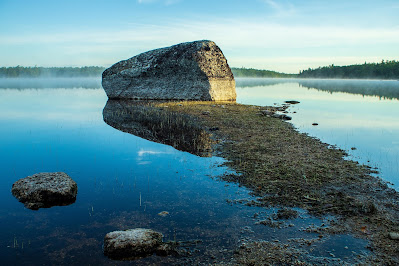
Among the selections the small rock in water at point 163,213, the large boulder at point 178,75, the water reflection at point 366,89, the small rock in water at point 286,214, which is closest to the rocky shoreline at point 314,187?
the small rock in water at point 286,214

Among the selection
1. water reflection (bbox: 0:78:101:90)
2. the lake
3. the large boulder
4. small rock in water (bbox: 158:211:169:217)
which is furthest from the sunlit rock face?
water reflection (bbox: 0:78:101:90)

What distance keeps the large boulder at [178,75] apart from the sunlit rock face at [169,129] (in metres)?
7.87

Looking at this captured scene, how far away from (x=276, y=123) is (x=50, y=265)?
13363mm

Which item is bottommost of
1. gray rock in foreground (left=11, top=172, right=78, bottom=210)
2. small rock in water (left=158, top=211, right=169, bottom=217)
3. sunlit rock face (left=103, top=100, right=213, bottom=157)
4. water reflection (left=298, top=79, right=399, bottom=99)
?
small rock in water (left=158, top=211, right=169, bottom=217)

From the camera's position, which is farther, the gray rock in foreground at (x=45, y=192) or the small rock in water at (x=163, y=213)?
the gray rock in foreground at (x=45, y=192)

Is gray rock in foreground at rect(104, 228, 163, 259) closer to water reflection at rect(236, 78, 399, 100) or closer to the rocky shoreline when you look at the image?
the rocky shoreline

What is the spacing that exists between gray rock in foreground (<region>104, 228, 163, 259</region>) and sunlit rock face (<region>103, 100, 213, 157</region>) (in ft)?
17.0

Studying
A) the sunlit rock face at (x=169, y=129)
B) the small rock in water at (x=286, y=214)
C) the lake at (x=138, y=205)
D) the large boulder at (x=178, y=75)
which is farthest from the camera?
the large boulder at (x=178, y=75)

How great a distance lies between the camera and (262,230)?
518 centimetres

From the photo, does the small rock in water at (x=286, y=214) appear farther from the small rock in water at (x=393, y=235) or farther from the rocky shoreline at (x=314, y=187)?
the small rock in water at (x=393, y=235)

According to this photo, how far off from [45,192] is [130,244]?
283 centimetres

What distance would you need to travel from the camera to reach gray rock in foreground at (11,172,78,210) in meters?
6.19

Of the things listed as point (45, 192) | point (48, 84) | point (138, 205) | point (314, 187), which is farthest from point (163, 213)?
point (48, 84)

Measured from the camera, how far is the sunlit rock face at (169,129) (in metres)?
11.1
